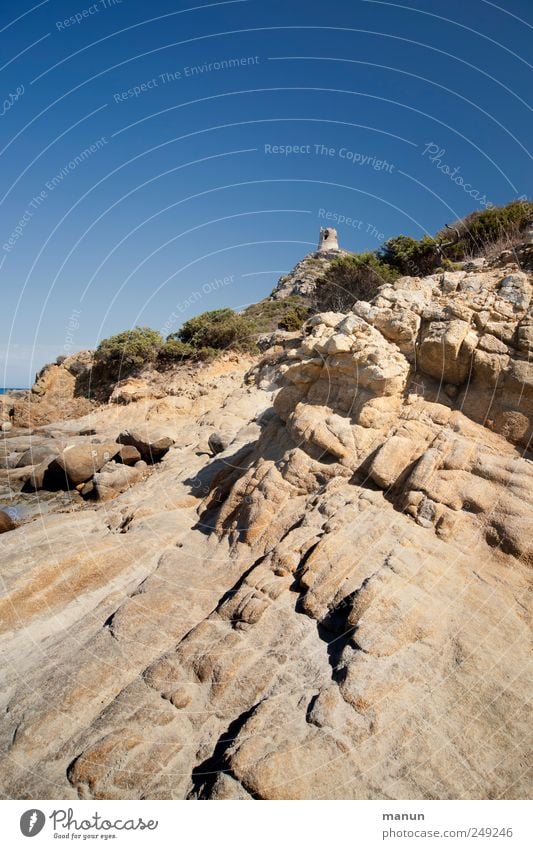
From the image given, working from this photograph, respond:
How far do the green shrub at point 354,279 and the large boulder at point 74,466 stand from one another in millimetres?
17539

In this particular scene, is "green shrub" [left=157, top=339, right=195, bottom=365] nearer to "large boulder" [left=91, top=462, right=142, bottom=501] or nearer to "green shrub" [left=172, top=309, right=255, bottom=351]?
"green shrub" [left=172, top=309, right=255, bottom=351]

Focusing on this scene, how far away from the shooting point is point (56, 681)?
22.5ft

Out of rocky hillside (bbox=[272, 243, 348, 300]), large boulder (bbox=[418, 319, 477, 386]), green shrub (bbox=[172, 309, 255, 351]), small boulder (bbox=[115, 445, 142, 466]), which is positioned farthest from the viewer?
rocky hillside (bbox=[272, 243, 348, 300])

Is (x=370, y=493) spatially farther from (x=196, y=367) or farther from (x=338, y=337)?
(x=196, y=367)

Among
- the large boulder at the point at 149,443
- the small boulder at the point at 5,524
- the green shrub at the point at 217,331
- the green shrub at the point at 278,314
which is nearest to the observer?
the small boulder at the point at 5,524

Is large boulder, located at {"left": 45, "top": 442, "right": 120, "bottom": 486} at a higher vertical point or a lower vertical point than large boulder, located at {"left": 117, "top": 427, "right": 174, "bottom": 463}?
lower

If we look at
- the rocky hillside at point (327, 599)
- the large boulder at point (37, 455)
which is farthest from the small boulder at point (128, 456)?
the rocky hillside at point (327, 599)

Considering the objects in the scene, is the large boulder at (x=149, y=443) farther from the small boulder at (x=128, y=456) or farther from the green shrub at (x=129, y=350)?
the green shrub at (x=129, y=350)

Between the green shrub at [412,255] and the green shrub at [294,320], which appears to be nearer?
the green shrub at [412,255]

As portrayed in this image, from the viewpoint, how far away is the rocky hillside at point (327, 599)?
17.0ft

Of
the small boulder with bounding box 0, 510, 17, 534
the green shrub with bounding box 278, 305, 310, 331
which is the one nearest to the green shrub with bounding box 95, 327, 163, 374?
the green shrub with bounding box 278, 305, 310, 331

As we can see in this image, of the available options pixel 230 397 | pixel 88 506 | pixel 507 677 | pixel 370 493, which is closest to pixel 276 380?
pixel 230 397

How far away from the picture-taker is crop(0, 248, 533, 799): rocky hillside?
204 inches

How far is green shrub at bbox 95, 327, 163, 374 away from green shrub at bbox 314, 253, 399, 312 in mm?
15086
